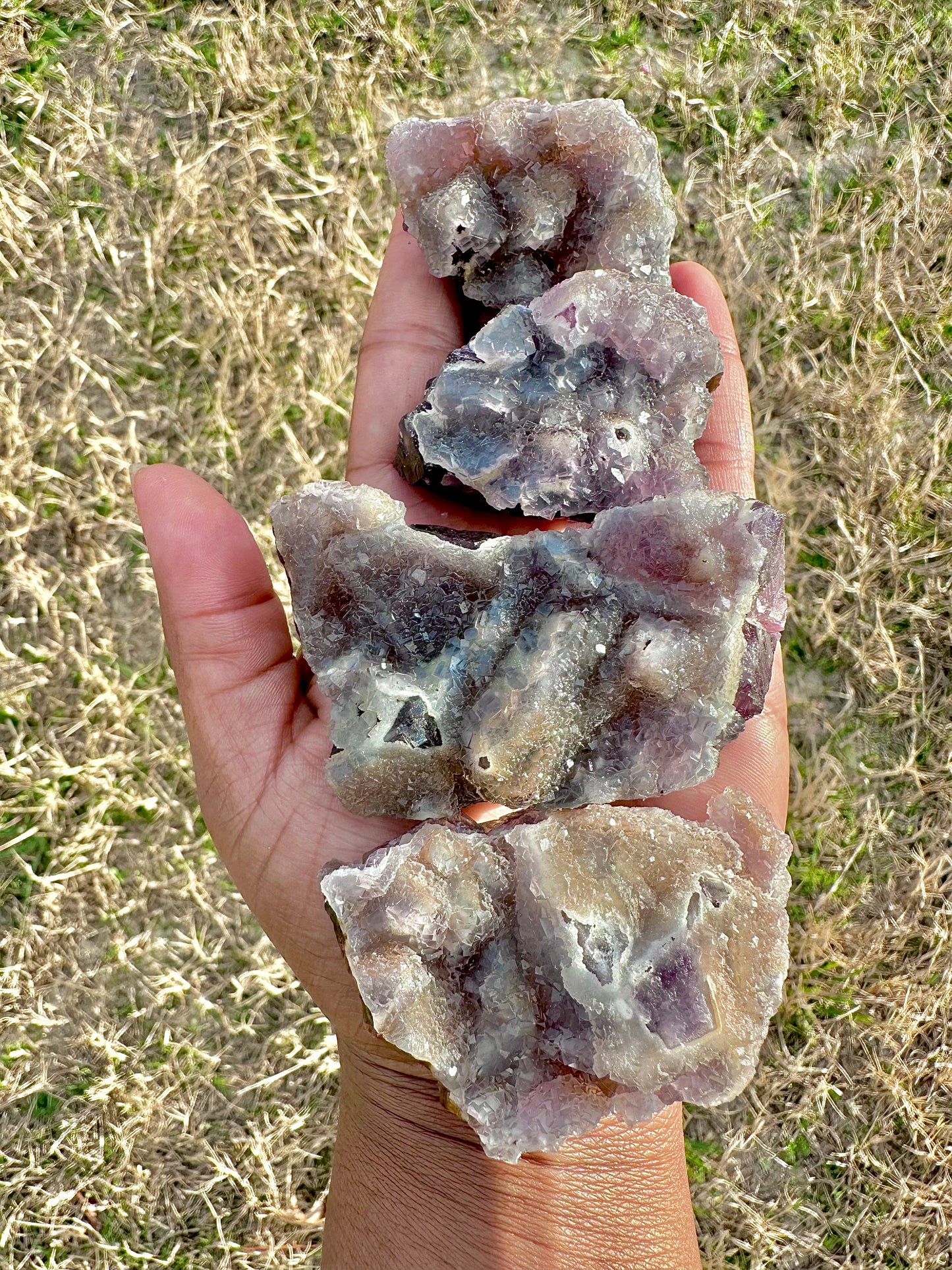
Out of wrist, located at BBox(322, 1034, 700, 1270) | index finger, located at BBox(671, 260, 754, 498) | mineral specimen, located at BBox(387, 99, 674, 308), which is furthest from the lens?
index finger, located at BBox(671, 260, 754, 498)

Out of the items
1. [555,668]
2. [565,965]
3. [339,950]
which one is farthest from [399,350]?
[565,965]

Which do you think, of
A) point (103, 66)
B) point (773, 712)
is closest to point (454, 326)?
point (773, 712)

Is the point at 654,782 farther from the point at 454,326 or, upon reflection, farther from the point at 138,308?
the point at 138,308

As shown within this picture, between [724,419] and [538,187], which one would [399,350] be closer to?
[538,187]

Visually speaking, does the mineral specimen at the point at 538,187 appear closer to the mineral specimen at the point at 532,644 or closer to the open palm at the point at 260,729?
the open palm at the point at 260,729

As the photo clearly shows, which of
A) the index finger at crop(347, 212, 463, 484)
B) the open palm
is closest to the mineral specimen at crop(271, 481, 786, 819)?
the open palm

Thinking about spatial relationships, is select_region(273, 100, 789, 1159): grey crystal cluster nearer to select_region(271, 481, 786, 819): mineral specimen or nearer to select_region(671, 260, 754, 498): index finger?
select_region(271, 481, 786, 819): mineral specimen
